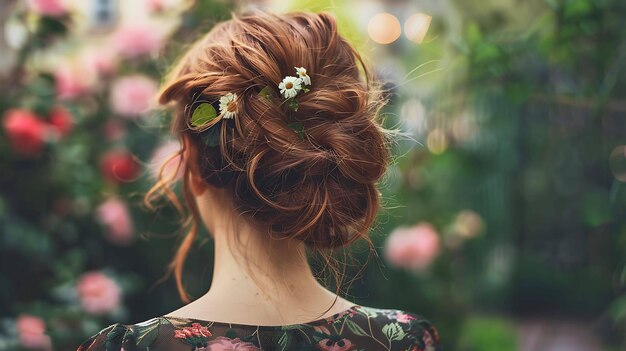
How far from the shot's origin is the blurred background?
8.09 ft

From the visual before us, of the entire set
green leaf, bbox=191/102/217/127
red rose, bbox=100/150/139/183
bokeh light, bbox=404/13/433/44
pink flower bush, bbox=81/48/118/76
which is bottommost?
green leaf, bbox=191/102/217/127

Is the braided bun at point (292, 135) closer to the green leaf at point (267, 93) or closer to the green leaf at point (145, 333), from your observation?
the green leaf at point (267, 93)

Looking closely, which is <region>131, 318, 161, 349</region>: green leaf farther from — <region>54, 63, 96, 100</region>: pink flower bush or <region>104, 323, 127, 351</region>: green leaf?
<region>54, 63, 96, 100</region>: pink flower bush

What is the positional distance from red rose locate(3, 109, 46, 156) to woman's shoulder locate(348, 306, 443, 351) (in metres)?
1.53

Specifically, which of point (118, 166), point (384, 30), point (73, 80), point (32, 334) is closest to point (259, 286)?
point (32, 334)

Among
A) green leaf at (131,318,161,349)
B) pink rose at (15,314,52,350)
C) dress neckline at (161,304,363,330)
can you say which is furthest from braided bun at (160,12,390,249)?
pink rose at (15,314,52,350)

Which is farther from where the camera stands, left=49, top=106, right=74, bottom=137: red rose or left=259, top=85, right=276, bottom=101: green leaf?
left=49, top=106, right=74, bottom=137: red rose

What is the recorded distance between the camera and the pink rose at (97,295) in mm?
2486

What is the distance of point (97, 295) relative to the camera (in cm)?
249

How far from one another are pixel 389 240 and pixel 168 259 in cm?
92

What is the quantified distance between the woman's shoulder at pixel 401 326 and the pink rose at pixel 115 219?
1.49 metres

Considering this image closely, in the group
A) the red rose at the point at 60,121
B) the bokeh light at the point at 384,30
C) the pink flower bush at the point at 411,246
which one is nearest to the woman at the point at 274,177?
the red rose at the point at 60,121

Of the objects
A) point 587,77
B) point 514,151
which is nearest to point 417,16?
point 587,77

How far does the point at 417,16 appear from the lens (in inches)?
129
